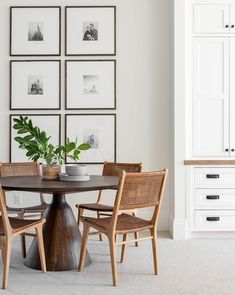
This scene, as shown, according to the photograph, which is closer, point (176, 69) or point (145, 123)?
point (176, 69)

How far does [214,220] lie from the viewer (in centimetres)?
444

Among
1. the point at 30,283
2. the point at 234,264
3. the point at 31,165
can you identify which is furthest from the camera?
the point at 31,165

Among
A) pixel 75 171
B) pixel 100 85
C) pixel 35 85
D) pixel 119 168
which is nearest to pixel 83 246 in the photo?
pixel 75 171

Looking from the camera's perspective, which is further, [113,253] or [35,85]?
[35,85]

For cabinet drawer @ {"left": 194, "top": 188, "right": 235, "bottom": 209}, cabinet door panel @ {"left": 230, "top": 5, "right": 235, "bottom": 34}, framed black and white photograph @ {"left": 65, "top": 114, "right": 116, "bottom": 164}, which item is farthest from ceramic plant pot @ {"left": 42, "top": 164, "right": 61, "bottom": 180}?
cabinet door panel @ {"left": 230, "top": 5, "right": 235, "bottom": 34}

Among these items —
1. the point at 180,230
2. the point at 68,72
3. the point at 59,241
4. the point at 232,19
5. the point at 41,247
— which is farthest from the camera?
the point at 68,72

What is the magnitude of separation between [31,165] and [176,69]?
1.83 m

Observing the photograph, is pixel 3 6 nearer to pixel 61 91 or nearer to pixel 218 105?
pixel 61 91

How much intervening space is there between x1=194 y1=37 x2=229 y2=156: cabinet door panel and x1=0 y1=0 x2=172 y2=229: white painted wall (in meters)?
0.39

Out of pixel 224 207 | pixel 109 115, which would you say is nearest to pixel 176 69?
pixel 109 115

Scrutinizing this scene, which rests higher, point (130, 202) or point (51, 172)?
point (51, 172)

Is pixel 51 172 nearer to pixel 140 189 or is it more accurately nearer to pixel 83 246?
pixel 83 246

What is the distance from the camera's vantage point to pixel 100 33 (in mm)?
4805

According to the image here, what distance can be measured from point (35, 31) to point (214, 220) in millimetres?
2914
